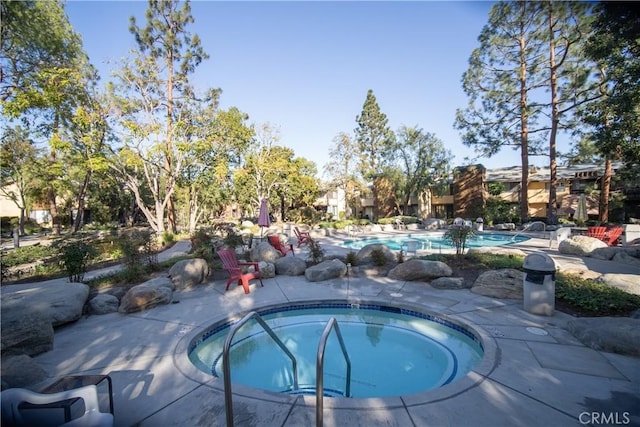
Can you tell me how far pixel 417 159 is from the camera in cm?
2628

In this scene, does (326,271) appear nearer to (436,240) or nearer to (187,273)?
(187,273)

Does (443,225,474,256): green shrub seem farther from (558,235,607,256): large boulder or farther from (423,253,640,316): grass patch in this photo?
(558,235,607,256): large boulder

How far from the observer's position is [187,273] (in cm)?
685

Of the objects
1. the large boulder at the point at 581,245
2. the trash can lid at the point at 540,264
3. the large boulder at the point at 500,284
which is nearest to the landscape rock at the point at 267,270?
the large boulder at the point at 500,284

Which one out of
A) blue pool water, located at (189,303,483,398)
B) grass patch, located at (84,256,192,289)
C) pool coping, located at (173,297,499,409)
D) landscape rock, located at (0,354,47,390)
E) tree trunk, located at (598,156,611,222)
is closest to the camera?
pool coping, located at (173,297,499,409)

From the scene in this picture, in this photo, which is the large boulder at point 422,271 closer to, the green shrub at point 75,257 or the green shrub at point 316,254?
the green shrub at point 316,254

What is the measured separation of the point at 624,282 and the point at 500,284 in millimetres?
2163

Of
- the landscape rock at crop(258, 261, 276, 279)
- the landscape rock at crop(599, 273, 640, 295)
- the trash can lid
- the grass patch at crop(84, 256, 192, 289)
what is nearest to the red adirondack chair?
the landscape rock at crop(258, 261, 276, 279)

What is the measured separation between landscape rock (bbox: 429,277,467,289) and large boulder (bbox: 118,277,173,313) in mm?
5666

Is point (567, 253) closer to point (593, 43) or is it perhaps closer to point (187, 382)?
point (593, 43)

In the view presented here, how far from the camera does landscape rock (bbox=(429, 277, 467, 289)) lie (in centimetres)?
636

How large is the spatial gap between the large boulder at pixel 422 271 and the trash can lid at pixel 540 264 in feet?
7.64

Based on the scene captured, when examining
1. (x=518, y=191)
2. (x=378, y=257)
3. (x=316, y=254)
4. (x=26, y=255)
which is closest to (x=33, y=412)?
(x=316, y=254)
